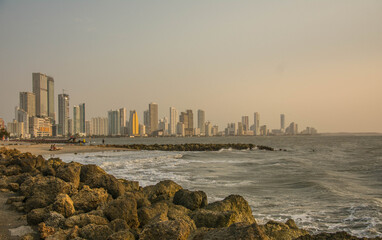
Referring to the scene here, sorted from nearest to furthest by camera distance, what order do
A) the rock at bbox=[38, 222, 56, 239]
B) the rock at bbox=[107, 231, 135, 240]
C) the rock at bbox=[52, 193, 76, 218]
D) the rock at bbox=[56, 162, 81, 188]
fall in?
1. the rock at bbox=[107, 231, 135, 240]
2. the rock at bbox=[38, 222, 56, 239]
3. the rock at bbox=[52, 193, 76, 218]
4. the rock at bbox=[56, 162, 81, 188]

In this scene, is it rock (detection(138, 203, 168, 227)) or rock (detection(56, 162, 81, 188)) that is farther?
rock (detection(56, 162, 81, 188))

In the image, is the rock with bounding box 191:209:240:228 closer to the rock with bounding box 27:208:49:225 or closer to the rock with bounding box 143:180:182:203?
the rock with bounding box 143:180:182:203

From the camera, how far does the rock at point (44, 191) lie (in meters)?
6.85

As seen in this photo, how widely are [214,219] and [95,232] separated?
6.68 feet

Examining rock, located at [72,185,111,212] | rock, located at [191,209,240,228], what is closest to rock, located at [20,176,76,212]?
rock, located at [72,185,111,212]

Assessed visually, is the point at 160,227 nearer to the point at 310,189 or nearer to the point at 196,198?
the point at 196,198

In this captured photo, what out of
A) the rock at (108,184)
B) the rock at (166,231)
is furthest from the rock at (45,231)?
the rock at (108,184)

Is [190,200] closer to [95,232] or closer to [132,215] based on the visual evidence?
[132,215]

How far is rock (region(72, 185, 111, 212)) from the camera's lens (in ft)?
22.2

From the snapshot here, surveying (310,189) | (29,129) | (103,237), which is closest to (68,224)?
(103,237)

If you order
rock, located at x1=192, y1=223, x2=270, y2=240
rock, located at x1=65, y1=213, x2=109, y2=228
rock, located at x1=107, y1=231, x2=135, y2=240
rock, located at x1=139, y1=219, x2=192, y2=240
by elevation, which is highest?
rock, located at x1=192, y1=223, x2=270, y2=240

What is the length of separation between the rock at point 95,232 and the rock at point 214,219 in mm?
1588

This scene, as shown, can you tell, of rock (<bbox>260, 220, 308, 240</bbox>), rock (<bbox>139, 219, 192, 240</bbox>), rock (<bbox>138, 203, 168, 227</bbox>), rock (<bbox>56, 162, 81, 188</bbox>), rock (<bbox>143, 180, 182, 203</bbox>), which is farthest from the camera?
rock (<bbox>56, 162, 81, 188</bbox>)

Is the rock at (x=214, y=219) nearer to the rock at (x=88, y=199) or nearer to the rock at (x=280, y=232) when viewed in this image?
the rock at (x=280, y=232)
